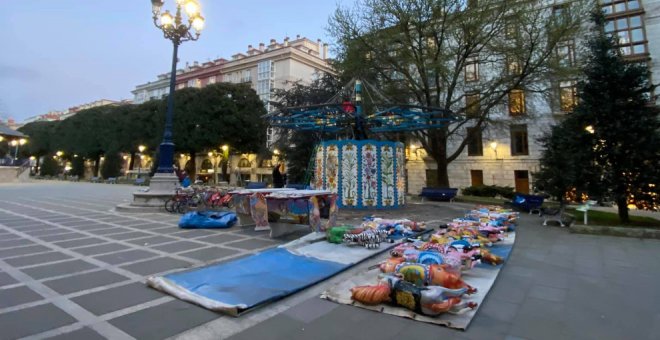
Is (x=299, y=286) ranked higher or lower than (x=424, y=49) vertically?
lower

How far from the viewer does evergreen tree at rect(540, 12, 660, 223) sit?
9.25 metres

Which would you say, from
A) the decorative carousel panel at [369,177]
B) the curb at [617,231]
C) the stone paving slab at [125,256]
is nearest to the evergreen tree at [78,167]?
the decorative carousel panel at [369,177]

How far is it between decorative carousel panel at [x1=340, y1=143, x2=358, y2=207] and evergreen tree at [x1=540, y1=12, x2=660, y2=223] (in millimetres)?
7158

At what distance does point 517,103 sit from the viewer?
68.5 ft

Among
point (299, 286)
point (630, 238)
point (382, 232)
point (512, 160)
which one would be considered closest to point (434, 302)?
point (299, 286)

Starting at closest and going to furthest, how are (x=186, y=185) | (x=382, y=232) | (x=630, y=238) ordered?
(x=382, y=232)
(x=630, y=238)
(x=186, y=185)

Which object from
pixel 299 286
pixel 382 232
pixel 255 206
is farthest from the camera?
pixel 255 206

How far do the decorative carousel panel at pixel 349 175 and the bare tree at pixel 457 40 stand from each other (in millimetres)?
5675

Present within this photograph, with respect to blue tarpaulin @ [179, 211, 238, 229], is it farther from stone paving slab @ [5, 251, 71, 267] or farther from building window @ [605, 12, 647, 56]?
building window @ [605, 12, 647, 56]

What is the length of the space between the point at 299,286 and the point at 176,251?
128 inches

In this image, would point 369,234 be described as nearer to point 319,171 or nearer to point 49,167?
point 319,171

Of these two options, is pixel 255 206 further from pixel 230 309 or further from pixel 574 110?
pixel 574 110

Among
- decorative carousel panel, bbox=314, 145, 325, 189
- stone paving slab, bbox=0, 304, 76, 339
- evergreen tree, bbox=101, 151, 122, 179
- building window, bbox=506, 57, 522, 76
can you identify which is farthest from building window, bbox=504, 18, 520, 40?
evergreen tree, bbox=101, 151, 122, 179

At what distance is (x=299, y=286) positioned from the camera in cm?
436
